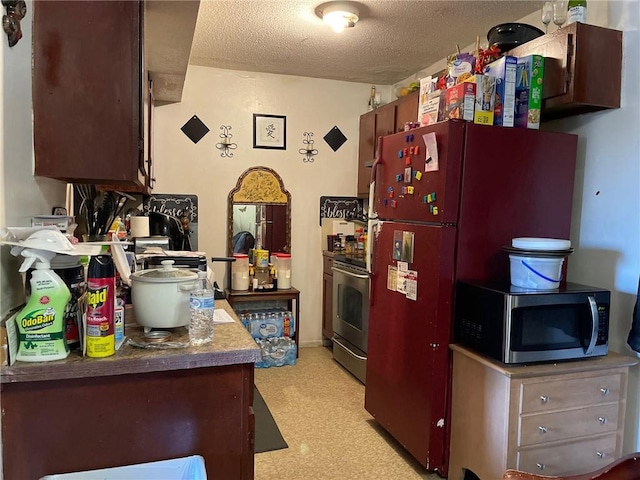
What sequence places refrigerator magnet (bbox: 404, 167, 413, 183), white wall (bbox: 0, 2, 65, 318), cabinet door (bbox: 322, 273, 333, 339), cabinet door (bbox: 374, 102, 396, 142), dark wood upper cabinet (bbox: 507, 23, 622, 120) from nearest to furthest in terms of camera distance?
white wall (bbox: 0, 2, 65, 318)
dark wood upper cabinet (bbox: 507, 23, 622, 120)
refrigerator magnet (bbox: 404, 167, 413, 183)
cabinet door (bbox: 374, 102, 396, 142)
cabinet door (bbox: 322, 273, 333, 339)

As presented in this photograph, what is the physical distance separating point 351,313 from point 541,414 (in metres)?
1.95

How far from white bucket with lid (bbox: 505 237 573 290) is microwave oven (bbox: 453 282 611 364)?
46mm

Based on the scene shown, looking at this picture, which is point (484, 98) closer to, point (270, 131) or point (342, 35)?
point (342, 35)

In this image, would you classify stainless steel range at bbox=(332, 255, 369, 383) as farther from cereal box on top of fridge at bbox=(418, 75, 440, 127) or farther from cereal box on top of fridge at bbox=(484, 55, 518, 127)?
cereal box on top of fridge at bbox=(484, 55, 518, 127)

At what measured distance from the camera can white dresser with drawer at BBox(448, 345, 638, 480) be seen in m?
1.84

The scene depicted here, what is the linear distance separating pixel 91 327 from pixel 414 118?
2.73m

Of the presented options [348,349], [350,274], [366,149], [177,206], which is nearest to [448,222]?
[350,274]

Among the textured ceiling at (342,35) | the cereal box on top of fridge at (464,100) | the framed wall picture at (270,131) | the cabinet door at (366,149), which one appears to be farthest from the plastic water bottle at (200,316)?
the framed wall picture at (270,131)

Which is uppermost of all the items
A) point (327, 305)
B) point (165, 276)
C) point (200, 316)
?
point (165, 276)

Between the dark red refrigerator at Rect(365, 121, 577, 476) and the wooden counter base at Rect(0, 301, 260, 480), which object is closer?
the wooden counter base at Rect(0, 301, 260, 480)

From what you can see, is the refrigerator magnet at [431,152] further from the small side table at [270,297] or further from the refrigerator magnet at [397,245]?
the small side table at [270,297]

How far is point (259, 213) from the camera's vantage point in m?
4.16

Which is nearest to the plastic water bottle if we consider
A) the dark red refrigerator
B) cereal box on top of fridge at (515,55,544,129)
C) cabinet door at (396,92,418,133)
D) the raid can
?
the raid can

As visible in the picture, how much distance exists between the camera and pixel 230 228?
408 cm
